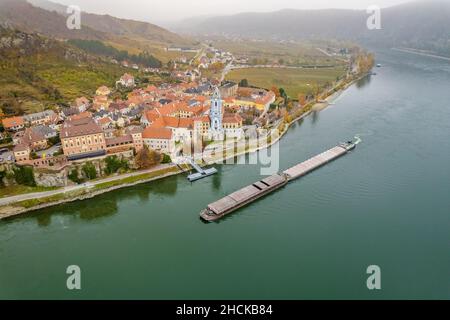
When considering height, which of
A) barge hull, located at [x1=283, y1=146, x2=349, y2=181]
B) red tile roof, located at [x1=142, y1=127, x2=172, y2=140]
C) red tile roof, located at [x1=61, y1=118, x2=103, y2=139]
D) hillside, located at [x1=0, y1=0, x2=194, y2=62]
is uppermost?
hillside, located at [x1=0, y1=0, x2=194, y2=62]

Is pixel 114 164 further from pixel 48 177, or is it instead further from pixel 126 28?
pixel 126 28

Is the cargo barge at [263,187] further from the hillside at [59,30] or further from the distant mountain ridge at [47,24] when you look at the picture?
the distant mountain ridge at [47,24]

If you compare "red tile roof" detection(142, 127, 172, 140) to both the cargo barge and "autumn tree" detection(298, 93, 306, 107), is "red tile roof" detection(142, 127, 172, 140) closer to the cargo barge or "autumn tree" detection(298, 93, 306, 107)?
the cargo barge

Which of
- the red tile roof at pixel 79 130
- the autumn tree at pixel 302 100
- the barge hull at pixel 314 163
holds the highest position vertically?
the autumn tree at pixel 302 100

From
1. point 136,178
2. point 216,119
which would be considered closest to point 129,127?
point 216,119

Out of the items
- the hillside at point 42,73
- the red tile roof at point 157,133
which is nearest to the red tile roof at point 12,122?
the hillside at point 42,73

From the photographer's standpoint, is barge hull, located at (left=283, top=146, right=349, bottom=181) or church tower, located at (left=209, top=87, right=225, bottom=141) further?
church tower, located at (left=209, top=87, right=225, bottom=141)

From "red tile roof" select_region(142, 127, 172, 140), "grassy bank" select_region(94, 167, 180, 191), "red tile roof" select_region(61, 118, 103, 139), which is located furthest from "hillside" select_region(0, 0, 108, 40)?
"grassy bank" select_region(94, 167, 180, 191)
